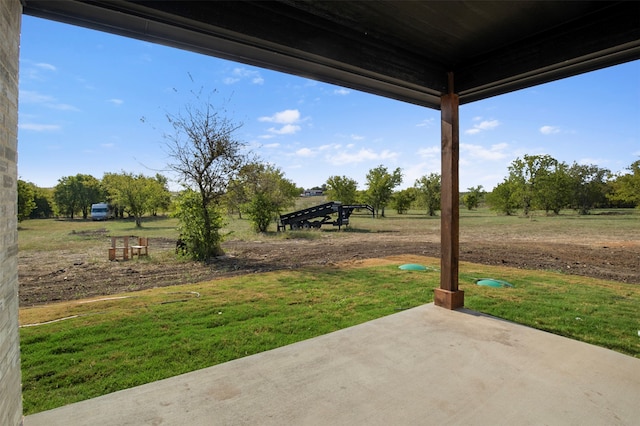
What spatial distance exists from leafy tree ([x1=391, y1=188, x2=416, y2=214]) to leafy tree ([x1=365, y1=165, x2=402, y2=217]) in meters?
6.61

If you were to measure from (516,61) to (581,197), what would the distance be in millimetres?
40929

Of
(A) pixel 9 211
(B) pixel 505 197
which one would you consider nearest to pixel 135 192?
(A) pixel 9 211

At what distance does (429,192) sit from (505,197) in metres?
7.54

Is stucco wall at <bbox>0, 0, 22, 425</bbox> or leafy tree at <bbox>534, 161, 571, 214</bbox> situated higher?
leafy tree at <bbox>534, 161, 571, 214</bbox>

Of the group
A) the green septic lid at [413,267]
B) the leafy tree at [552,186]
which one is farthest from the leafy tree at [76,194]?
the leafy tree at [552,186]

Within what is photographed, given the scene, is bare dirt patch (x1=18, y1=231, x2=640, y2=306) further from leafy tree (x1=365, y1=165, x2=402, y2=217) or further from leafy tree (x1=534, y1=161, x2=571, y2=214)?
leafy tree (x1=365, y1=165, x2=402, y2=217)

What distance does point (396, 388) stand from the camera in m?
2.07

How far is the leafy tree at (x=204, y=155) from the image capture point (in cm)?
858

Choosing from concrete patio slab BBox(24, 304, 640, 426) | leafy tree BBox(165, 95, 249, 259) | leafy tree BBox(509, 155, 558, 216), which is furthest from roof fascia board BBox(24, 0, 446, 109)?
leafy tree BBox(509, 155, 558, 216)

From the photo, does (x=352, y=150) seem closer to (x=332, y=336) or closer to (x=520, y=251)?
(x=520, y=251)

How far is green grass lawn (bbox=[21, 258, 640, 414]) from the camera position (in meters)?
2.52

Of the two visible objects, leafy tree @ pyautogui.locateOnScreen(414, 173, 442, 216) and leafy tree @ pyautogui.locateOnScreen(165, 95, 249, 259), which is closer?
leafy tree @ pyautogui.locateOnScreen(165, 95, 249, 259)

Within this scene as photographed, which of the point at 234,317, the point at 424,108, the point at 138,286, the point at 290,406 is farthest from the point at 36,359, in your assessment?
the point at 424,108

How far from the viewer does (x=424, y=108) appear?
3.87 meters
